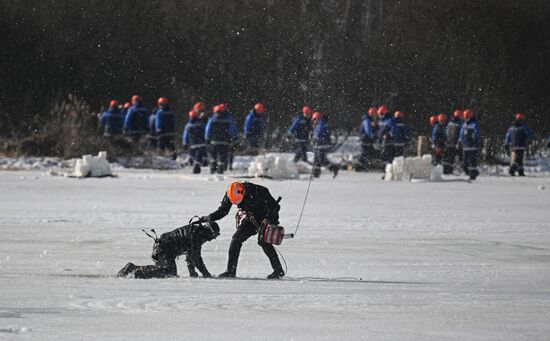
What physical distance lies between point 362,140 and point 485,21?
482 inches

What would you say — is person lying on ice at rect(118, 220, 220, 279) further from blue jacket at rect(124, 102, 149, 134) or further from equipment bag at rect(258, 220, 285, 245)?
blue jacket at rect(124, 102, 149, 134)

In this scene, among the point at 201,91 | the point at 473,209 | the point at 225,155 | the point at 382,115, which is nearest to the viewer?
the point at 473,209

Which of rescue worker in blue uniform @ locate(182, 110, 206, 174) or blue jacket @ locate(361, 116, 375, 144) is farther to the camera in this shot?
blue jacket @ locate(361, 116, 375, 144)

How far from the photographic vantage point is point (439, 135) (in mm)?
34469

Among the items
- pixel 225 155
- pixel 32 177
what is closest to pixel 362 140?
pixel 225 155

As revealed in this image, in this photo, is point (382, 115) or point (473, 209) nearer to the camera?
point (473, 209)

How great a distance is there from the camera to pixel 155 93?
4484 cm

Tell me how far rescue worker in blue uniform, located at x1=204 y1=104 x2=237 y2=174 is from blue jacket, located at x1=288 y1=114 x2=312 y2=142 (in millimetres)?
1706

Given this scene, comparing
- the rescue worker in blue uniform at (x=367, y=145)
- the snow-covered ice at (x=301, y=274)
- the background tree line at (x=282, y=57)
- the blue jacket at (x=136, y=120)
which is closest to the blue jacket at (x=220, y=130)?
the rescue worker in blue uniform at (x=367, y=145)

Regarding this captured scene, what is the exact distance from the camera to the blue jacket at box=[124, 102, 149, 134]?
3628cm

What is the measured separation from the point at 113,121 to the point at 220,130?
8907 millimetres

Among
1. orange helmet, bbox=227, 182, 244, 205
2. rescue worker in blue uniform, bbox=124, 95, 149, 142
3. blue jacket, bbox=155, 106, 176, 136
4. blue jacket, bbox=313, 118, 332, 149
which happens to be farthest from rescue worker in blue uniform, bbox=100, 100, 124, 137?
orange helmet, bbox=227, 182, 244, 205

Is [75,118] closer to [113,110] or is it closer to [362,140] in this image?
[113,110]

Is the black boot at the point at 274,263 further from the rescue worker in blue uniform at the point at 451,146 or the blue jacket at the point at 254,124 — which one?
the rescue worker in blue uniform at the point at 451,146
